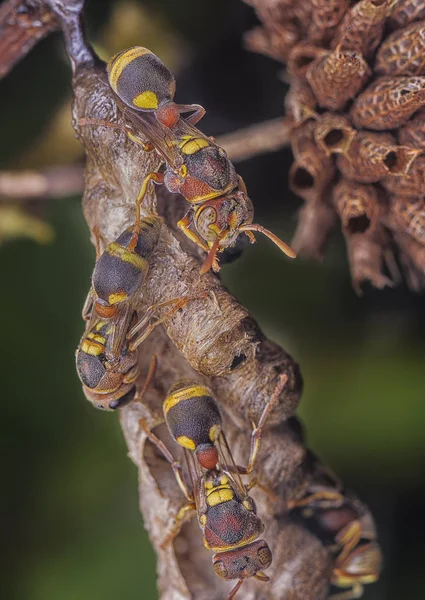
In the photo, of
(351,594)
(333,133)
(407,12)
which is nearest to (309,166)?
(333,133)

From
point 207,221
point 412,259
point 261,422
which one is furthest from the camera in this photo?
point 412,259

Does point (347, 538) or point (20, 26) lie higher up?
point (20, 26)

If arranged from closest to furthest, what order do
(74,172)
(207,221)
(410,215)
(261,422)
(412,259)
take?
(207,221), (261,422), (410,215), (412,259), (74,172)

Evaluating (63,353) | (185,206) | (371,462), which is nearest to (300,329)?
(371,462)

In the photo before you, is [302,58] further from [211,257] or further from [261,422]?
[261,422]

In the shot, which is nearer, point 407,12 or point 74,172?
point 407,12

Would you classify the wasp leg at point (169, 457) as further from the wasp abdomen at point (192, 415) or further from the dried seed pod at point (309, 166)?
the dried seed pod at point (309, 166)

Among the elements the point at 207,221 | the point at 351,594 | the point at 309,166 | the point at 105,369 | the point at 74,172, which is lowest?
the point at 351,594
